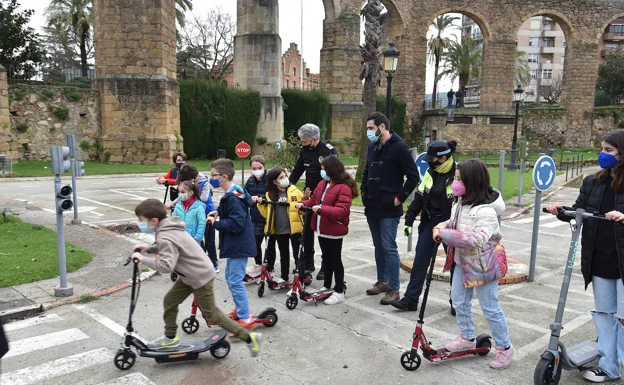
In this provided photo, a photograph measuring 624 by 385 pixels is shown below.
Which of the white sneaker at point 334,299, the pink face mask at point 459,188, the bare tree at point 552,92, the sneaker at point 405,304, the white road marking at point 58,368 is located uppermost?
the bare tree at point 552,92

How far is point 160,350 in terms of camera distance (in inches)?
171

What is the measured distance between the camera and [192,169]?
6598 mm

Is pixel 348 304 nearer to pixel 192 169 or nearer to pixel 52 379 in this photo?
pixel 192 169

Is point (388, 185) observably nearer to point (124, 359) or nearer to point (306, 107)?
point (124, 359)

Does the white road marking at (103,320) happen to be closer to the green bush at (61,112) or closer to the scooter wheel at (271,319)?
the scooter wheel at (271,319)

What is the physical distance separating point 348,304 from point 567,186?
18.8 metres

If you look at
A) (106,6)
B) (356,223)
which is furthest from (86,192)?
(106,6)

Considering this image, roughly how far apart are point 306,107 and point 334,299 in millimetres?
27458

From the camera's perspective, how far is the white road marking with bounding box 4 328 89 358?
15.5 feet

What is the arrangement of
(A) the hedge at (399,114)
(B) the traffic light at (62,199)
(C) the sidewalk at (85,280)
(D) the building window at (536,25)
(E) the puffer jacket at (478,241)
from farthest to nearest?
(D) the building window at (536,25)
(A) the hedge at (399,114)
(B) the traffic light at (62,199)
(C) the sidewalk at (85,280)
(E) the puffer jacket at (478,241)

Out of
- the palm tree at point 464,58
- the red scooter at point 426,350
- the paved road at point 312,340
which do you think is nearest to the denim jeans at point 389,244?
the paved road at point 312,340

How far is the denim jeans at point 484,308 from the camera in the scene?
168 inches

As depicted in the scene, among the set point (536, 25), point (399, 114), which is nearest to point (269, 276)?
point (399, 114)

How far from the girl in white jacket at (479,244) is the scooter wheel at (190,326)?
2557mm
